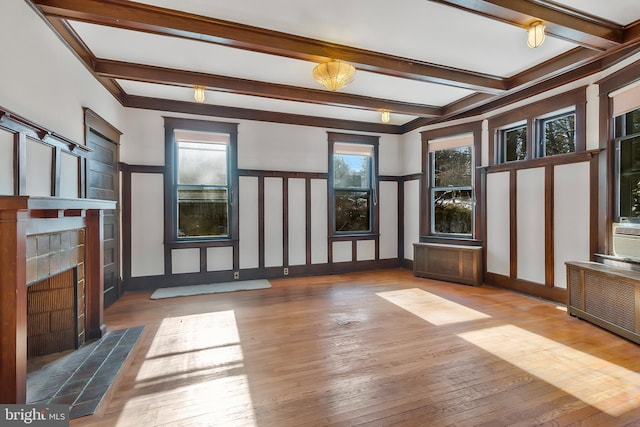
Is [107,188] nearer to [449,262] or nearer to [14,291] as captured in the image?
[14,291]

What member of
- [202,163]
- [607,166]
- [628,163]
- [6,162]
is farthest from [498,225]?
[6,162]

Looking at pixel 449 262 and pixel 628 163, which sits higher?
pixel 628 163

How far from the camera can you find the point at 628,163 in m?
3.32

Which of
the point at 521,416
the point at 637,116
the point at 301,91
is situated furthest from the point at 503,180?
the point at 521,416

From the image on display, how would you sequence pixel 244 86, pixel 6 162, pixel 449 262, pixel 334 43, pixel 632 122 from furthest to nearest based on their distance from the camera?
pixel 449 262
pixel 244 86
pixel 632 122
pixel 334 43
pixel 6 162

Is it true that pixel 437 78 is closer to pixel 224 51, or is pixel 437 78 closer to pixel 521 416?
pixel 224 51

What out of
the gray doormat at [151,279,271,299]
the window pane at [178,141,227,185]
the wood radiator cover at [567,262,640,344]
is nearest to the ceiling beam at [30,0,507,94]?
the window pane at [178,141,227,185]

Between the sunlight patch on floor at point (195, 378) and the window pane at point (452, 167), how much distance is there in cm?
446

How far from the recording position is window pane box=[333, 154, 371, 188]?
604cm

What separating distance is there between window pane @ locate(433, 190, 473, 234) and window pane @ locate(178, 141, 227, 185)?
4.00 meters

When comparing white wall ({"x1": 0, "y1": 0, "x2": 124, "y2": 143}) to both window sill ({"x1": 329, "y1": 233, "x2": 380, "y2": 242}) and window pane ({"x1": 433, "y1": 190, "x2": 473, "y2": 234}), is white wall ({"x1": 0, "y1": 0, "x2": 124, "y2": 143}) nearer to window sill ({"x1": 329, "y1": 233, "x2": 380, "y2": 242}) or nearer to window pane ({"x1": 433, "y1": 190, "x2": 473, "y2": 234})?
window sill ({"x1": 329, "y1": 233, "x2": 380, "y2": 242})

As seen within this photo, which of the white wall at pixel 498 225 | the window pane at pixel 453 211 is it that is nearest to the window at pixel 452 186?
the window pane at pixel 453 211

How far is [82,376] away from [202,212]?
314 cm

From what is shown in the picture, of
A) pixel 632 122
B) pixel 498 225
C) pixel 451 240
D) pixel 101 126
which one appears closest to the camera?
pixel 632 122
